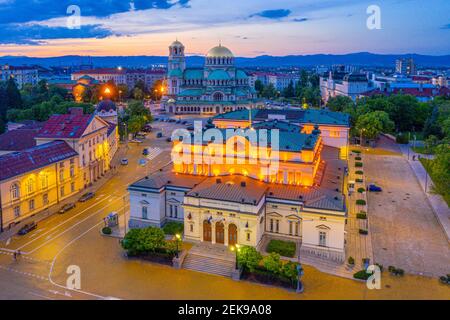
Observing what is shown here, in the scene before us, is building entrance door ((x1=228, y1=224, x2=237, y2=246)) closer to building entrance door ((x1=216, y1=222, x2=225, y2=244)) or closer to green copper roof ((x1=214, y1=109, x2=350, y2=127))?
building entrance door ((x1=216, y1=222, x2=225, y2=244))

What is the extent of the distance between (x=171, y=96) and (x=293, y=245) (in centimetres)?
12035

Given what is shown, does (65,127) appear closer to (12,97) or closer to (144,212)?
(144,212)

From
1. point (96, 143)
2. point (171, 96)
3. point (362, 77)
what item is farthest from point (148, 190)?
point (362, 77)

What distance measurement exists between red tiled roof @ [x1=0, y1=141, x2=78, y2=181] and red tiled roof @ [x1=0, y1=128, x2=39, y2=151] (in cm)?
952

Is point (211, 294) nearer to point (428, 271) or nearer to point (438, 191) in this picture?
point (428, 271)

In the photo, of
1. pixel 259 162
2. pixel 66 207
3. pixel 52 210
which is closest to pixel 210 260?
pixel 259 162

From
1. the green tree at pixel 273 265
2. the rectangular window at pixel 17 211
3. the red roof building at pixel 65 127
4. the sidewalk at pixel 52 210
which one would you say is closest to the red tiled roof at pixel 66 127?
the red roof building at pixel 65 127

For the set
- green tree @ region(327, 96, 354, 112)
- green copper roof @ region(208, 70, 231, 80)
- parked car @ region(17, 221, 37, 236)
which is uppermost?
green copper roof @ region(208, 70, 231, 80)

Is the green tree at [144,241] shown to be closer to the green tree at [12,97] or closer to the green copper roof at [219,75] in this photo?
the green tree at [12,97]

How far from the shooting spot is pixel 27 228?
4306cm

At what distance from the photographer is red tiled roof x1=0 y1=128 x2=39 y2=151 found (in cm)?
6166

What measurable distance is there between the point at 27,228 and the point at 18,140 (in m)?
25.2

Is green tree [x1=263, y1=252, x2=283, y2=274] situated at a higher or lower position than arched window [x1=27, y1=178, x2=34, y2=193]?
lower

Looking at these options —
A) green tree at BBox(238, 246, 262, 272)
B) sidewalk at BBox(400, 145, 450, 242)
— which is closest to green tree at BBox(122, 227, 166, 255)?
green tree at BBox(238, 246, 262, 272)
